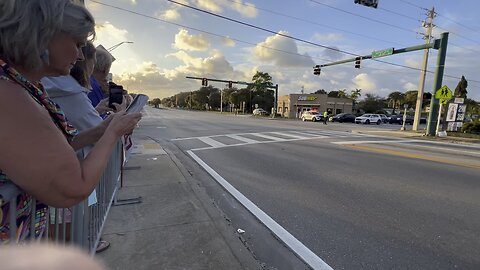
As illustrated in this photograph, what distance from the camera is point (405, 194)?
18.2 ft

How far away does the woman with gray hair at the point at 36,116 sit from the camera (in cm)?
109

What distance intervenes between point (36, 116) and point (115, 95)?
2200mm

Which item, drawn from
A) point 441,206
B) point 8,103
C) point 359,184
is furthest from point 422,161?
point 8,103

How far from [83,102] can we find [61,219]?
875 millimetres

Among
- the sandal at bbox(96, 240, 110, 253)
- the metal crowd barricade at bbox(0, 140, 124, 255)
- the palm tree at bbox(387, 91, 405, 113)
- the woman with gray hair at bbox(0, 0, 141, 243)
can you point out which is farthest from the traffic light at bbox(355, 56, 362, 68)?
the palm tree at bbox(387, 91, 405, 113)

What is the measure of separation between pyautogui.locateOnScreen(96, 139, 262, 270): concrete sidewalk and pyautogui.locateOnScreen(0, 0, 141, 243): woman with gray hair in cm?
162

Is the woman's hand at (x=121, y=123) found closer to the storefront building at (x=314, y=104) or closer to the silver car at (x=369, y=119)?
the silver car at (x=369, y=119)

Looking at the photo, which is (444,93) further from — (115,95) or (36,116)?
(36,116)

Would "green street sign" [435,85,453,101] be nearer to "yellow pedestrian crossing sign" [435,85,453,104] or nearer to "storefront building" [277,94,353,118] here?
"yellow pedestrian crossing sign" [435,85,453,104]

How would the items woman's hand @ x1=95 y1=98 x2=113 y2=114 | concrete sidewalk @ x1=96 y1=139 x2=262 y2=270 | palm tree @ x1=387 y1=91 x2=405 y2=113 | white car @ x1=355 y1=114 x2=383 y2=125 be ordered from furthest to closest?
palm tree @ x1=387 y1=91 x2=405 y2=113 → white car @ x1=355 y1=114 x2=383 y2=125 → woman's hand @ x1=95 y1=98 x2=113 y2=114 → concrete sidewalk @ x1=96 y1=139 x2=262 y2=270

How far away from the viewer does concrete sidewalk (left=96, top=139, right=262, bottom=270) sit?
9.32 ft

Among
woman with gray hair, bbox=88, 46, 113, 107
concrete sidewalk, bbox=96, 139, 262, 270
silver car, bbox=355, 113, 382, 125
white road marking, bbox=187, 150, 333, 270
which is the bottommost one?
silver car, bbox=355, 113, 382, 125

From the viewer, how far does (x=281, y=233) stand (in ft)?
12.6

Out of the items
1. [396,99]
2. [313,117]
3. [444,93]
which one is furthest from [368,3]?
[396,99]
